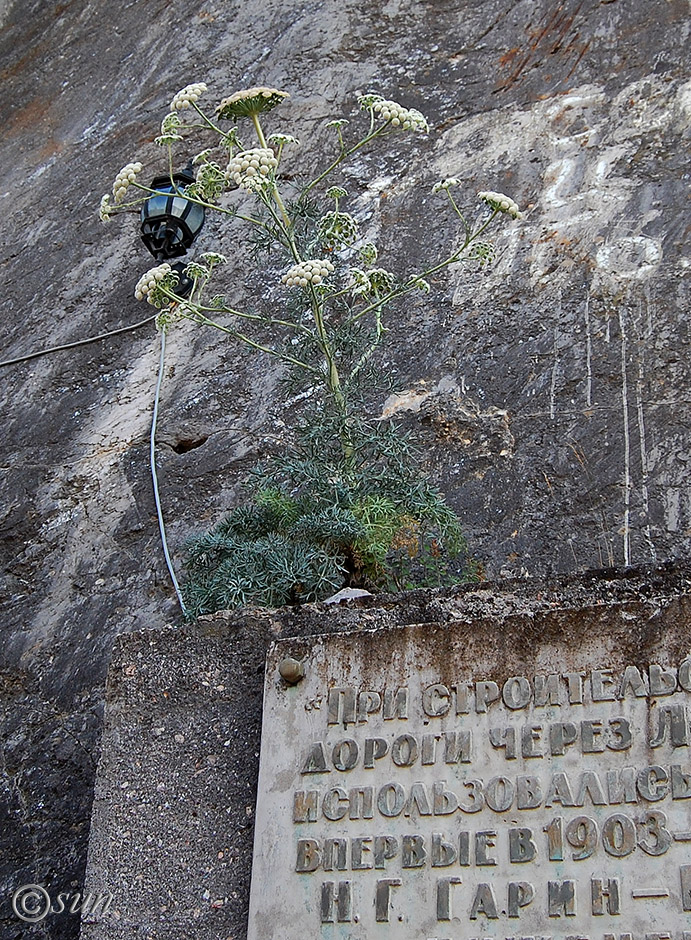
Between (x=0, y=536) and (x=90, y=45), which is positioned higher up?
(x=90, y=45)

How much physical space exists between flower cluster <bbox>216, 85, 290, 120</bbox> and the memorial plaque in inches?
78.6

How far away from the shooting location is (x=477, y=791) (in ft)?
9.32

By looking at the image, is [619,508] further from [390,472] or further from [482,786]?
[482,786]

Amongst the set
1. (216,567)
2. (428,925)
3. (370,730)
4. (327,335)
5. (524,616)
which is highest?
(327,335)

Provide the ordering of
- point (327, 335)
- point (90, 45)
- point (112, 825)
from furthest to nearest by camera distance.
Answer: point (90, 45), point (327, 335), point (112, 825)

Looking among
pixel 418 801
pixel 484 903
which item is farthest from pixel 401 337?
pixel 484 903

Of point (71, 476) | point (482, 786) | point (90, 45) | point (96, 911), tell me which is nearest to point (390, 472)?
point (482, 786)

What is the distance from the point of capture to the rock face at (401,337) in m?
5.02

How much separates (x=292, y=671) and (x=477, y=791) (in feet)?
1.92

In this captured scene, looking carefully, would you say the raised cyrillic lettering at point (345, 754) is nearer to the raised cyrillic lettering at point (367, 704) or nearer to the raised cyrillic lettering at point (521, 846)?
the raised cyrillic lettering at point (367, 704)

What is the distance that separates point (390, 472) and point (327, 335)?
2.06 ft

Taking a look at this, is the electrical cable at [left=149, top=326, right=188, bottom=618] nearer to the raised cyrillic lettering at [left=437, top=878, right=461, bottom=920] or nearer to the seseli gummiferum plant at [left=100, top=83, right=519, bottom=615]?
the seseli gummiferum plant at [left=100, top=83, right=519, bottom=615]

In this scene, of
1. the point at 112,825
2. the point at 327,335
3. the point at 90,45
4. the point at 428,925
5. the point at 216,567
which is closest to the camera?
the point at 428,925

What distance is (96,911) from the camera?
3.08m
